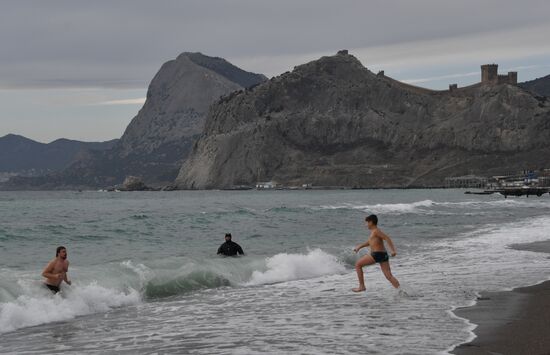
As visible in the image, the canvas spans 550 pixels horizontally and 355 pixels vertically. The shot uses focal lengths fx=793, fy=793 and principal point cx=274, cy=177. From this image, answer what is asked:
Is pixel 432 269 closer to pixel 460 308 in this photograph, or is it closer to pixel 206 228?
pixel 460 308

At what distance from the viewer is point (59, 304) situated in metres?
15.1

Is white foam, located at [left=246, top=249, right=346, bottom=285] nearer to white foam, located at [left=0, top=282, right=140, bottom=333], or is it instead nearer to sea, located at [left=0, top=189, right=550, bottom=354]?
sea, located at [left=0, top=189, right=550, bottom=354]

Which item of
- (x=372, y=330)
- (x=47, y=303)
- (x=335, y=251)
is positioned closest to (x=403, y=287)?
(x=372, y=330)

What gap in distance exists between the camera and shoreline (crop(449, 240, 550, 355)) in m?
10.1

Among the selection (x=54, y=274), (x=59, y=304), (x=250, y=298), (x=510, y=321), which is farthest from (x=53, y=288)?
(x=510, y=321)

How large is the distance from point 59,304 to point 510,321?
324 inches

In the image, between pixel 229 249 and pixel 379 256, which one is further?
pixel 229 249

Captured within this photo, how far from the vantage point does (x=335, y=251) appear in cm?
2738

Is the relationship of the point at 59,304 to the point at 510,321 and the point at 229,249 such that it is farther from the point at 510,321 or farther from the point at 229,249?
the point at 229,249

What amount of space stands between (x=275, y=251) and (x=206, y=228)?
16.5m

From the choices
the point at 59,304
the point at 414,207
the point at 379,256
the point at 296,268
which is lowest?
the point at 414,207

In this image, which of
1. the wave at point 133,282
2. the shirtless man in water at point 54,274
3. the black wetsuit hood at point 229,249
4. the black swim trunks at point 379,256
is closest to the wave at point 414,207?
the black wetsuit hood at point 229,249

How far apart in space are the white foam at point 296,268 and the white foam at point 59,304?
454 cm

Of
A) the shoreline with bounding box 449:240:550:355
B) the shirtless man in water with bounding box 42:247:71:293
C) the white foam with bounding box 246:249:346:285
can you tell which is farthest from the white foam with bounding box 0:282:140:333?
the shoreline with bounding box 449:240:550:355
